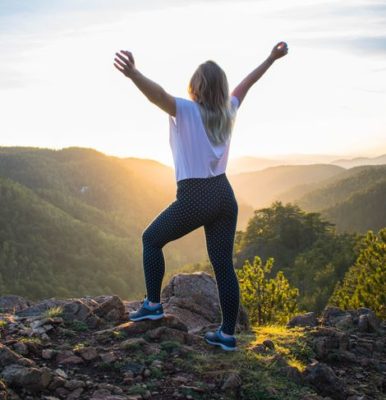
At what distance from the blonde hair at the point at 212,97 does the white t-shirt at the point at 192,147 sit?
61 millimetres

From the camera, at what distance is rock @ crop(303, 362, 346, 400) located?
4664 mm

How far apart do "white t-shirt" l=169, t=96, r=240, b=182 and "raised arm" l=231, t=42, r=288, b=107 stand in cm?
63

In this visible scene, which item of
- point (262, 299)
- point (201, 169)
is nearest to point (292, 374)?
point (201, 169)

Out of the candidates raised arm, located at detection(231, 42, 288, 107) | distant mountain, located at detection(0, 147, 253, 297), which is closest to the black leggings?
raised arm, located at detection(231, 42, 288, 107)

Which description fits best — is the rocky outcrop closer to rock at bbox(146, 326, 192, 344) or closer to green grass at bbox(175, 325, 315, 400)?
green grass at bbox(175, 325, 315, 400)

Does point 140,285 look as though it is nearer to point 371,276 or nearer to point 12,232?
point 12,232

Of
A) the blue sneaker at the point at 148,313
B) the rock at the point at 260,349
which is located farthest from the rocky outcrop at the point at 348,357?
the blue sneaker at the point at 148,313

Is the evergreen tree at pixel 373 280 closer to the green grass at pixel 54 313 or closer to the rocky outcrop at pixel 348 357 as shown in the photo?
the rocky outcrop at pixel 348 357

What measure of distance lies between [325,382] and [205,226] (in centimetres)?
178

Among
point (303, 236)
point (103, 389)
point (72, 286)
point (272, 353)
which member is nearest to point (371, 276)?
point (272, 353)

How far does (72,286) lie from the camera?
87.9 metres

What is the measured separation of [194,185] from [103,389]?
1.69m

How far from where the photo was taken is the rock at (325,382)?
4.66 metres

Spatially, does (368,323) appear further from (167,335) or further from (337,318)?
(167,335)
